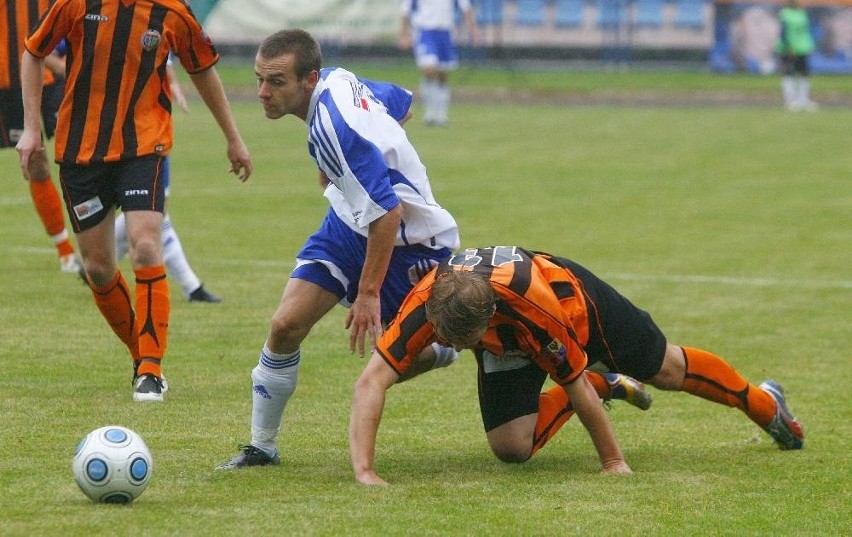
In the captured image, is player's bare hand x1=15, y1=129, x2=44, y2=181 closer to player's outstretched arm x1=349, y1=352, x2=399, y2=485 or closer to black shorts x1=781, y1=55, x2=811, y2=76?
player's outstretched arm x1=349, y1=352, x2=399, y2=485

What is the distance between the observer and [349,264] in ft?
19.9

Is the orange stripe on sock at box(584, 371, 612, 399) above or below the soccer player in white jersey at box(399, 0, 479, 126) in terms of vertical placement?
above

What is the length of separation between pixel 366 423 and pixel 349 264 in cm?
75

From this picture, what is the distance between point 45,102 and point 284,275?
7.15ft

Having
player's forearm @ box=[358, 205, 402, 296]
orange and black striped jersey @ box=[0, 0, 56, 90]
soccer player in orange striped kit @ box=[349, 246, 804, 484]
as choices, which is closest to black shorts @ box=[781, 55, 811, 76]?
orange and black striped jersey @ box=[0, 0, 56, 90]

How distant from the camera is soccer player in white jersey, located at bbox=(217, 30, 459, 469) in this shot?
5.68 metres

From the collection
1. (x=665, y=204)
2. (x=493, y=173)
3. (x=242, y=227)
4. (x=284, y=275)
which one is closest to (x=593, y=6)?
(x=493, y=173)

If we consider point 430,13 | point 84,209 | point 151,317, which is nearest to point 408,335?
point 151,317

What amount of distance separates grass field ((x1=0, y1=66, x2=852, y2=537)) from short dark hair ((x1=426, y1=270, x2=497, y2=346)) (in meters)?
0.62

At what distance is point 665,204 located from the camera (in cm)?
1543

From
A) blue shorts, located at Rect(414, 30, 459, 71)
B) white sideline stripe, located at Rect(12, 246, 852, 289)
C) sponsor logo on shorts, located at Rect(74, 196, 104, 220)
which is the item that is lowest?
blue shorts, located at Rect(414, 30, 459, 71)

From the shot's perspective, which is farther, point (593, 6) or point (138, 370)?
point (593, 6)

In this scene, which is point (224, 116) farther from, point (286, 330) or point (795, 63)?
point (795, 63)

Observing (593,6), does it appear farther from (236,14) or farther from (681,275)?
(681,275)
